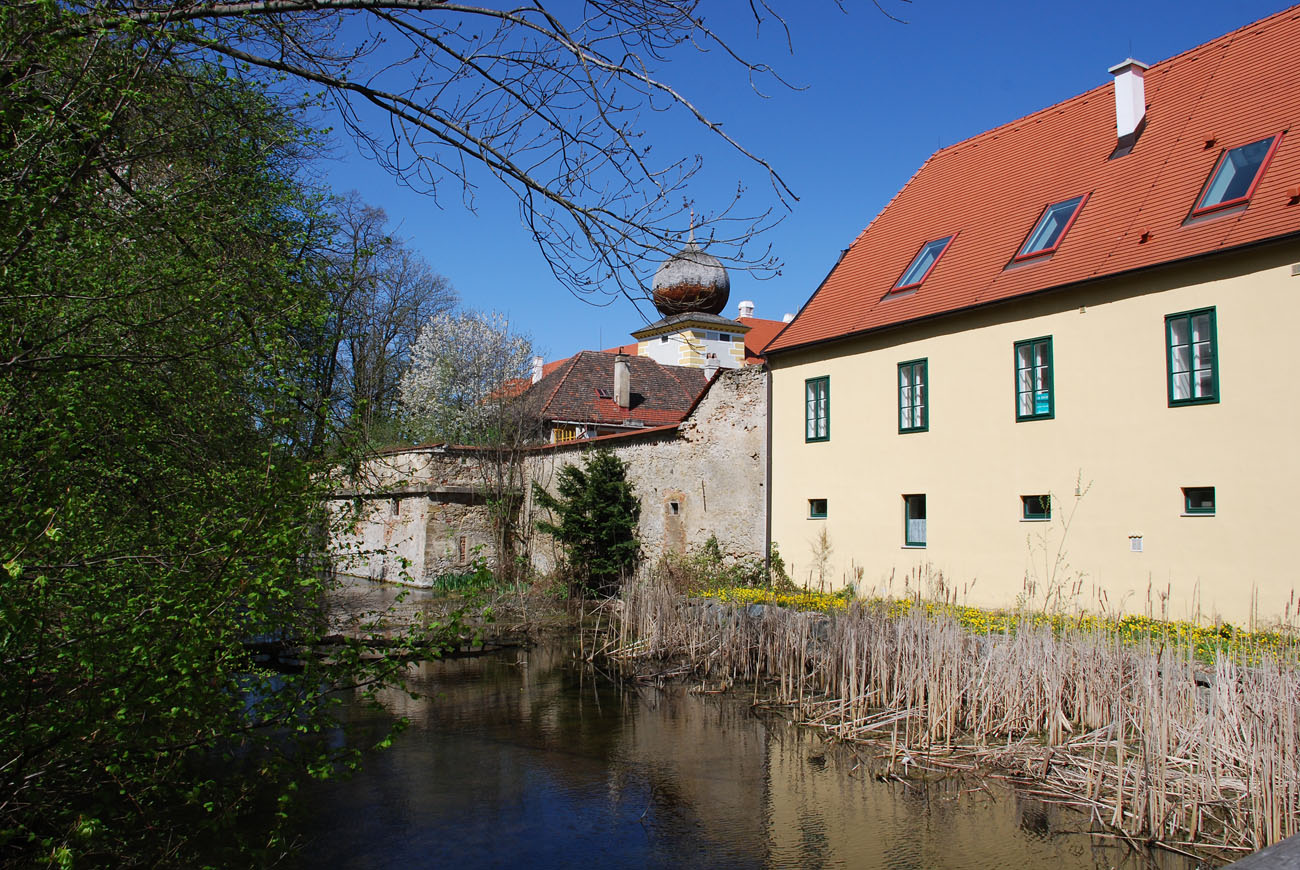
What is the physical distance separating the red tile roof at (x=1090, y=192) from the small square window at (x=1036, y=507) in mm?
2700

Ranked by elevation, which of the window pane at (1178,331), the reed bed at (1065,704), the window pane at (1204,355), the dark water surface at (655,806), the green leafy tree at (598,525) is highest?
the window pane at (1178,331)

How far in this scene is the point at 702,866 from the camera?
20.6 feet

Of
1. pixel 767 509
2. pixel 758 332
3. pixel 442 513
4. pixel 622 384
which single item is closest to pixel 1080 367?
pixel 767 509

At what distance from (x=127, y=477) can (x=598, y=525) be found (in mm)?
13733

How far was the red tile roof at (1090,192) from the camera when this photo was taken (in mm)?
10766

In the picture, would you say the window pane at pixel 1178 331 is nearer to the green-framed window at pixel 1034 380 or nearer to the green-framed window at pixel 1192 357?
the green-framed window at pixel 1192 357

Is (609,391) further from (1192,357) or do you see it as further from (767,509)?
(1192,357)

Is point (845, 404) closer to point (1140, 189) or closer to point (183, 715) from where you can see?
point (1140, 189)

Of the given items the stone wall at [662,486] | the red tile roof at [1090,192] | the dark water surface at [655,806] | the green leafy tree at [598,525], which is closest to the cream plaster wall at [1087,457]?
the red tile roof at [1090,192]

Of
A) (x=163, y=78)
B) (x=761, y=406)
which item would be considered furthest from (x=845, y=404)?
(x=163, y=78)

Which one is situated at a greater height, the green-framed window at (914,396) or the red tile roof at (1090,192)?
the red tile roof at (1090,192)

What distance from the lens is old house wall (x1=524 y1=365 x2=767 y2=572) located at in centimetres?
1684

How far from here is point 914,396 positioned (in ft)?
45.7

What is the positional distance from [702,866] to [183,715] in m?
3.91
